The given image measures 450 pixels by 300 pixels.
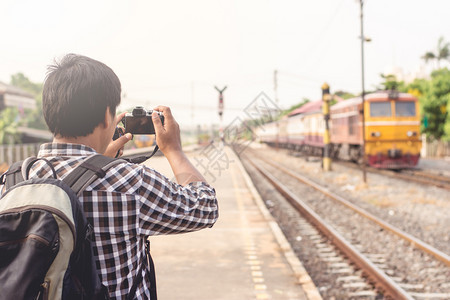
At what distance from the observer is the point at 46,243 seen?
1354 millimetres

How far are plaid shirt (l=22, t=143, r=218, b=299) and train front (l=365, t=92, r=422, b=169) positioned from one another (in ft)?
59.1

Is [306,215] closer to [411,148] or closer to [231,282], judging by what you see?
[231,282]

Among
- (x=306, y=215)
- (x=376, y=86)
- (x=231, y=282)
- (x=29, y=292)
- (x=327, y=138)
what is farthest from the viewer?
(x=376, y=86)

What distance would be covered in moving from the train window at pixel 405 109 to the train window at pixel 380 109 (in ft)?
1.15

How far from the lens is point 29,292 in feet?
4.38

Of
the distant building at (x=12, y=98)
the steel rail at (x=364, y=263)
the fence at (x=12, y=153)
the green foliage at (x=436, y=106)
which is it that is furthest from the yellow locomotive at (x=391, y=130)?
the distant building at (x=12, y=98)

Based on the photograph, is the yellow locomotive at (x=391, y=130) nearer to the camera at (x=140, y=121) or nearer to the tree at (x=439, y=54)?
the camera at (x=140, y=121)

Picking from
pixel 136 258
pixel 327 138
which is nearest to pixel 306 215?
pixel 136 258

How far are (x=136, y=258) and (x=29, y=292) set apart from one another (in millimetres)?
485

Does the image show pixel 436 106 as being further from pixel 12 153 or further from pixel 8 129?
pixel 8 129

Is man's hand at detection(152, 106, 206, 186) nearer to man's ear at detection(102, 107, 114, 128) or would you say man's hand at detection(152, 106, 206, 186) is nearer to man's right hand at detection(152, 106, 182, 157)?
man's right hand at detection(152, 106, 182, 157)

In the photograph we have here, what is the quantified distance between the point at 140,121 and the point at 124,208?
0.47m

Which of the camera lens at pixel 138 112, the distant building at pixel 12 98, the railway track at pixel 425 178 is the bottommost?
the railway track at pixel 425 178

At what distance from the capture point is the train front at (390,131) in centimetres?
1870
